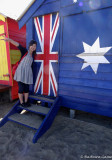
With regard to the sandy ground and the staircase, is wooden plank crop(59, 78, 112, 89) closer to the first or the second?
the staircase

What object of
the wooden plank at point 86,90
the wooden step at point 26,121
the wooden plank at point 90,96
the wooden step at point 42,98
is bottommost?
the wooden step at point 26,121

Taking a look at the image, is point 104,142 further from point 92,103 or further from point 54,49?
point 54,49

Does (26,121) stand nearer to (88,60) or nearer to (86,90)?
(86,90)

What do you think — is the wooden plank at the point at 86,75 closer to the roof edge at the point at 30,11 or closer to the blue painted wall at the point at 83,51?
the blue painted wall at the point at 83,51

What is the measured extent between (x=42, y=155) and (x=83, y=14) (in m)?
2.97

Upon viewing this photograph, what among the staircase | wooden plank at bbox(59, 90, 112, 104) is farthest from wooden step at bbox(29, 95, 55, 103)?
wooden plank at bbox(59, 90, 112, 104)

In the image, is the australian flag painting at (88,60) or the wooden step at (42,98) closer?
the australian flag painting at (88,60)

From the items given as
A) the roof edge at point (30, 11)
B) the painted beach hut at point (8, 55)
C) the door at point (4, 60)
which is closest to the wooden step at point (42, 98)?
the painted beach hut at point (8, 55)

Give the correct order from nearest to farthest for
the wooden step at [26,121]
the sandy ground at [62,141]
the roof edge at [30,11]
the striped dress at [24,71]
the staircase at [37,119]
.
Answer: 1. the sandy ground at [62,141]
2. the staircase at [37,119]
3. the wooden step at [26,121]
4. the striped dress at [24,71]
5. the roof edge at [30,11]

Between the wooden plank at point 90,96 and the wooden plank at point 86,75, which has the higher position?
the wooden plank at point 86,75

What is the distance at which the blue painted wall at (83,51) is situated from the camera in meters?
2.27

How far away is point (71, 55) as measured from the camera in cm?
263

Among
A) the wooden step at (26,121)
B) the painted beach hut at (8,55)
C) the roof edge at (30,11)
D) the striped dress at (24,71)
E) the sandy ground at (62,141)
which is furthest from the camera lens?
the painted beach hut at (8,55)

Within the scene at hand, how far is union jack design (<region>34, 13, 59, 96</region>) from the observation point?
2.84m
